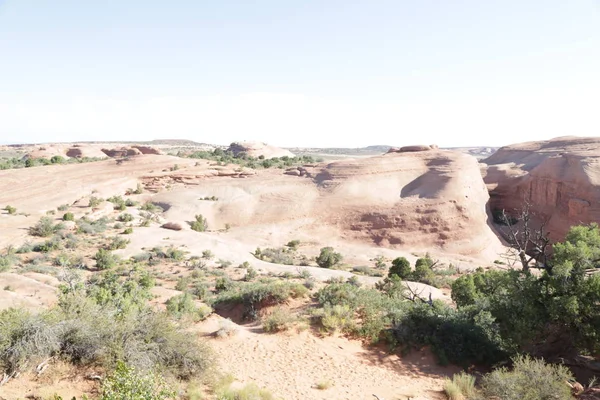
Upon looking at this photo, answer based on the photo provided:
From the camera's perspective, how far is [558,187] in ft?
107

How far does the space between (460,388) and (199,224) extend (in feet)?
77.3

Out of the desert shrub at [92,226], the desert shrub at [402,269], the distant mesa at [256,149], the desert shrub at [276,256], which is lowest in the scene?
the desert shrub at [276,256]

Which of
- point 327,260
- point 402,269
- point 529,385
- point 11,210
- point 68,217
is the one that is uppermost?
point 11,210

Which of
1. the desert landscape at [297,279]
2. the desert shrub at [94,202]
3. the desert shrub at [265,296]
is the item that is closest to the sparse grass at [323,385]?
the desert landscape at [297,279]

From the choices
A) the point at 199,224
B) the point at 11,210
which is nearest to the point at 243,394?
the point at 199,224

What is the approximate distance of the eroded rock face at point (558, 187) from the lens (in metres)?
29.8

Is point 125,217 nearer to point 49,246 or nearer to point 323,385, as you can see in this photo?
point 49,246

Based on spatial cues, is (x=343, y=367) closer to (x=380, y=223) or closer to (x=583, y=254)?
(x=583, y=254)

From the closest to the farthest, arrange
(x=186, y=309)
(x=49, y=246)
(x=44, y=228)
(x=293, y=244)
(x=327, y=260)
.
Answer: (x=186, y=309) → (x=49, y=246) → (x=44, y=228) → (x=327, y=260) → (x=293, y=244)

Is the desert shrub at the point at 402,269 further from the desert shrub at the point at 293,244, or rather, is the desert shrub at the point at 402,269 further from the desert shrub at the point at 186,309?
the desert shrub at the point at 186,309

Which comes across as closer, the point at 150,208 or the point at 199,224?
the point at 199,224

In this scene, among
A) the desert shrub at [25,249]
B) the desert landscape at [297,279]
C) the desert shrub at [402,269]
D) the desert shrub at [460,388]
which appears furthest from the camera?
the desert shrub at [402,269]

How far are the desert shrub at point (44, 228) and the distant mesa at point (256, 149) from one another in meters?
43.2

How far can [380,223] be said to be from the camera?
97.0 feet
